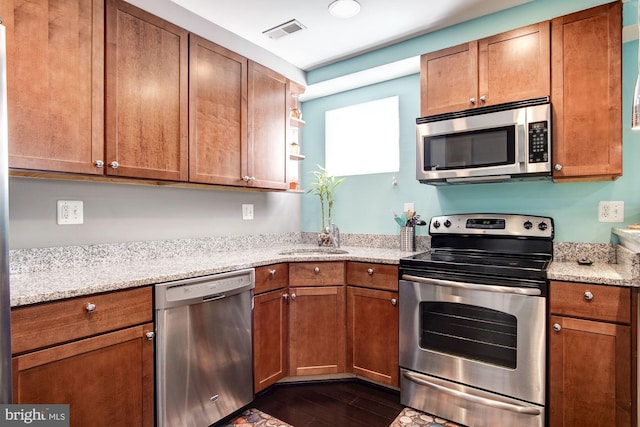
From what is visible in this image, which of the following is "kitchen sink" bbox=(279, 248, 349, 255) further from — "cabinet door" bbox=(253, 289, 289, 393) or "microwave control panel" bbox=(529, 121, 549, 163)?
"microwave control panel" bbox=(529, 121, 549, 163)

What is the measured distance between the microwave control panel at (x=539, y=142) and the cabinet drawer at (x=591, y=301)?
2.25 ft

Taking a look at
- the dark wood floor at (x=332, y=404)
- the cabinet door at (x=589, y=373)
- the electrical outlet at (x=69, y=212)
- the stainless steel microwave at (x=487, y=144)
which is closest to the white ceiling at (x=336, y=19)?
the stainless steel microwave at (x=487, y=144)

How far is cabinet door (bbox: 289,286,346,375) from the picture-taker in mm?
2350

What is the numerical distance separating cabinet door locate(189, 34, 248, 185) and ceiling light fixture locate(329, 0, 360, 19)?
2.20 feet

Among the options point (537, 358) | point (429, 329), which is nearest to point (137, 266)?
point (429, 329)

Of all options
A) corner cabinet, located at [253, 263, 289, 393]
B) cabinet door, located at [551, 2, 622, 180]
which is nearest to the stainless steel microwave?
cabinet door, located at [551, 2, 622, 180]

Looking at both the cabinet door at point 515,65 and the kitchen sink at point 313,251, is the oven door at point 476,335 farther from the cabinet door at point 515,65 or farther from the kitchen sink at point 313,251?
the cabinet door at point 515,65

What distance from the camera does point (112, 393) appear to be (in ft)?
4.81

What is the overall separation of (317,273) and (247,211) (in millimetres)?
851

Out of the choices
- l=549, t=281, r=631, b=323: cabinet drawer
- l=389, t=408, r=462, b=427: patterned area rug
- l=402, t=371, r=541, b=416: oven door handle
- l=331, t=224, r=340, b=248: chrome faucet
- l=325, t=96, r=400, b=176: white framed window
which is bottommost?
l=389, t=408, r=462, b=427: patterned area rug

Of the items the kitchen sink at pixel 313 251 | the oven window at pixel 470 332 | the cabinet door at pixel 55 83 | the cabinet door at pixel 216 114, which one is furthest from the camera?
the kitchen sink at pixel 313 251

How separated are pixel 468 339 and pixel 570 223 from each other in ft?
3.20

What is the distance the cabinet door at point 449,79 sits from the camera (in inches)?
86.8

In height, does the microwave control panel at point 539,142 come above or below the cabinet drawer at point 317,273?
above
